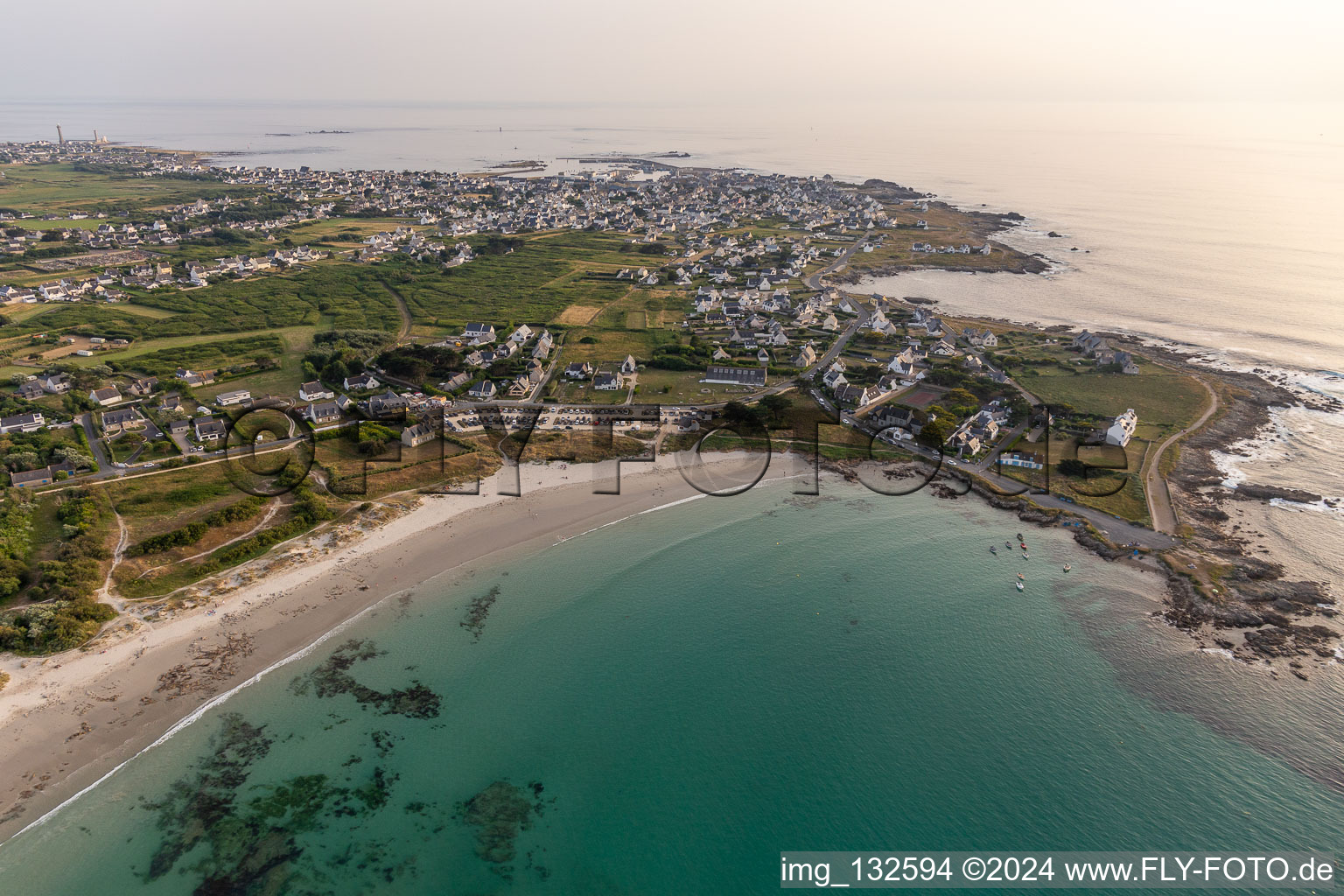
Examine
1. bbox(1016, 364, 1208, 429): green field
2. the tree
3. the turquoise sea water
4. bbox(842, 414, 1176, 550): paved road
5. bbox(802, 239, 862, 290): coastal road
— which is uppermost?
bbox(802, 239, 862, 290): coastal road

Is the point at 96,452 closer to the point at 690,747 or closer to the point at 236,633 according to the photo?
the point at 236,633

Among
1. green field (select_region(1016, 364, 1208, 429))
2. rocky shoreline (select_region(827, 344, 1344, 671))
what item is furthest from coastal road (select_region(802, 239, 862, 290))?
rocky shoreline (select_region(827, 344, 1344, 671))

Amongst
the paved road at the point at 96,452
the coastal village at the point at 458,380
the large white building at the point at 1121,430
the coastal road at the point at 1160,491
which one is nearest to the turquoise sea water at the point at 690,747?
the coastal road at the point at 1160,491

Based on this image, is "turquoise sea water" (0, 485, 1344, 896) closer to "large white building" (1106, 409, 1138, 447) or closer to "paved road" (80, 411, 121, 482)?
"large white building" (1106, 409, 1138, 447)

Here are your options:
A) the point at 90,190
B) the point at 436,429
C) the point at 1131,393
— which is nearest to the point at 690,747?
the point at 436,429

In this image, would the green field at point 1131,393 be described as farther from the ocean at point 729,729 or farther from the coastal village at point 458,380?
the ocean at point 729,729

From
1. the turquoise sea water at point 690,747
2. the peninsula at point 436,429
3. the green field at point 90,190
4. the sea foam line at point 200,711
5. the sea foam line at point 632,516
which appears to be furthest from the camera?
the green field at point 90,190
